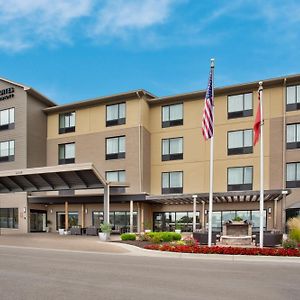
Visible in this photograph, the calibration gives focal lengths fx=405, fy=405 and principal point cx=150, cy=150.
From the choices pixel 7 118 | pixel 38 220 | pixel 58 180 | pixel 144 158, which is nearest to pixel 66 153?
pixel 7 118

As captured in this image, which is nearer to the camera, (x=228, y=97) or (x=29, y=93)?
(x=228, y=97)

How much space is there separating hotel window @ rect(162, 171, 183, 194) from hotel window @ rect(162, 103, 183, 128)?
455cm

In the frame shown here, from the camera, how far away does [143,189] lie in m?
35.8

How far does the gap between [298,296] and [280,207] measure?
82.6 feet

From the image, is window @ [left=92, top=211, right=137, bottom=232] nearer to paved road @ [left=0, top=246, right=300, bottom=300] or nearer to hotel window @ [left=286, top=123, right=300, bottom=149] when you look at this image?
hotel window @ [left=286, top=123, right=300, bottom=149]

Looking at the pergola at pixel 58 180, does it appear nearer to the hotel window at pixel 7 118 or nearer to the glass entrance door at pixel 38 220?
the glass entrance door at pixel 38 220

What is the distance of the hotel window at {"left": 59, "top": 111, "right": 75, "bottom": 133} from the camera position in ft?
133

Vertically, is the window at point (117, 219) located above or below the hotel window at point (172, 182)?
below

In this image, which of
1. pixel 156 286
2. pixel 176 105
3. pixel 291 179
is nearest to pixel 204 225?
pixel 291 179

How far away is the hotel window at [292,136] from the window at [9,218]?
25720 millimetres

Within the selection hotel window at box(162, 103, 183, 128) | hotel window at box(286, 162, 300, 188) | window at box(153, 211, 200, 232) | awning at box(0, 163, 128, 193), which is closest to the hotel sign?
awning at box(0, 163, 128, 193)

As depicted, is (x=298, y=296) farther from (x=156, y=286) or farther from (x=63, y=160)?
(x=63, y=160)

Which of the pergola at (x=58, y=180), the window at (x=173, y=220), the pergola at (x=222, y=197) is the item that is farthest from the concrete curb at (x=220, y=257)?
the window at (x=173, y=220)

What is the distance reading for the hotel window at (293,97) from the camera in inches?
1287
